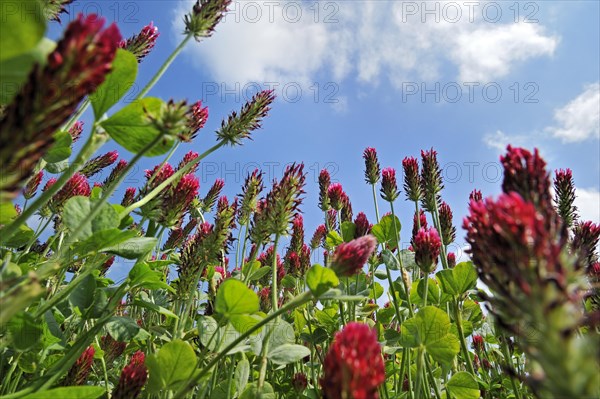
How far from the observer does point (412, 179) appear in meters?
3.04

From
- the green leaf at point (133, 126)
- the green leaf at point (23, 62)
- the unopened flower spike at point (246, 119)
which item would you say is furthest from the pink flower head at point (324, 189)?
the green leaf at point (23, 62)

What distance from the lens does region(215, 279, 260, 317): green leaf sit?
1239 mm

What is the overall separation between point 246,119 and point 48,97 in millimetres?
1605

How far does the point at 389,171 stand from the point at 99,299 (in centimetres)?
230

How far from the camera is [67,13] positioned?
1408 millimetres

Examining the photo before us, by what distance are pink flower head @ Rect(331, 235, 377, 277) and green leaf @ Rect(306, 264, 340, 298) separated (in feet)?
0.31

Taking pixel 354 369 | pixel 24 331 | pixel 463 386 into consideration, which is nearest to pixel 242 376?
pixel 24 331

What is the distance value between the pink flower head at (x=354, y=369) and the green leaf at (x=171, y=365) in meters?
0.72

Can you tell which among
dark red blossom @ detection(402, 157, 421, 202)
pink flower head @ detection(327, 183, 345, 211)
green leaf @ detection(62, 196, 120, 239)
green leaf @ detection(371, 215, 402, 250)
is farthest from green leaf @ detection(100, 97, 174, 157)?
pink flower head @ detection(327, 183, 345, 211)

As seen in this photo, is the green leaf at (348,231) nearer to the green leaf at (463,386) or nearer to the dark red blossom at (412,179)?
the dark red blossom at (412,179)

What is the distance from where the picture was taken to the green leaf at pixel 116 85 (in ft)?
3.29

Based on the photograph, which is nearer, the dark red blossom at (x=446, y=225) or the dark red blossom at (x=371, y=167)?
the dark red blossom at (x=446, y=225)

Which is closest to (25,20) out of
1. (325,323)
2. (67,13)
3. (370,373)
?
(370,373)

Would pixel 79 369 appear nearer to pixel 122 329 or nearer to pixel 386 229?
pixel 122 329
